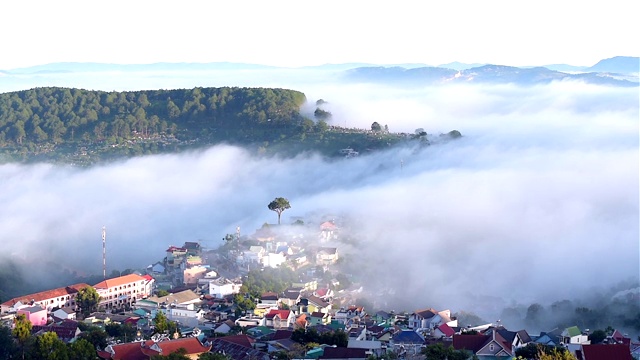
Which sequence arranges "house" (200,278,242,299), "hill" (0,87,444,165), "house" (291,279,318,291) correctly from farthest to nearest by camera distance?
"hill" (0,87,444,165)
"house" (291,279,318,291)
"house" (200,278,242,299)

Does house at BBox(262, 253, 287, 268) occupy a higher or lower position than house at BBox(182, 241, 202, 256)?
higher

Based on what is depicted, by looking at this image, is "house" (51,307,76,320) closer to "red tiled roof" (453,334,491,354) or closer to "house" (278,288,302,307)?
"house" (278,288,302,307)

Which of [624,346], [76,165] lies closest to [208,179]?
[76,165]

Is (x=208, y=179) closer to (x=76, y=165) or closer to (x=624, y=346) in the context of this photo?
(x=76, y=165)

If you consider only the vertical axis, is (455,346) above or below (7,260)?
above

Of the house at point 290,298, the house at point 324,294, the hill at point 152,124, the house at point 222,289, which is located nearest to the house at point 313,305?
the house at point 290,298

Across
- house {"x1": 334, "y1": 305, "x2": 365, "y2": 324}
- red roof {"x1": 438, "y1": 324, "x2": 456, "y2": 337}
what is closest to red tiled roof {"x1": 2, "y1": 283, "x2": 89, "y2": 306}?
house {"x1": 334, "y1": 305, "x2": 365, "y2": 324}

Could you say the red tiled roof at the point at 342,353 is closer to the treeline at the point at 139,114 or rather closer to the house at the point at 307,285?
the house at the point at 307,285
